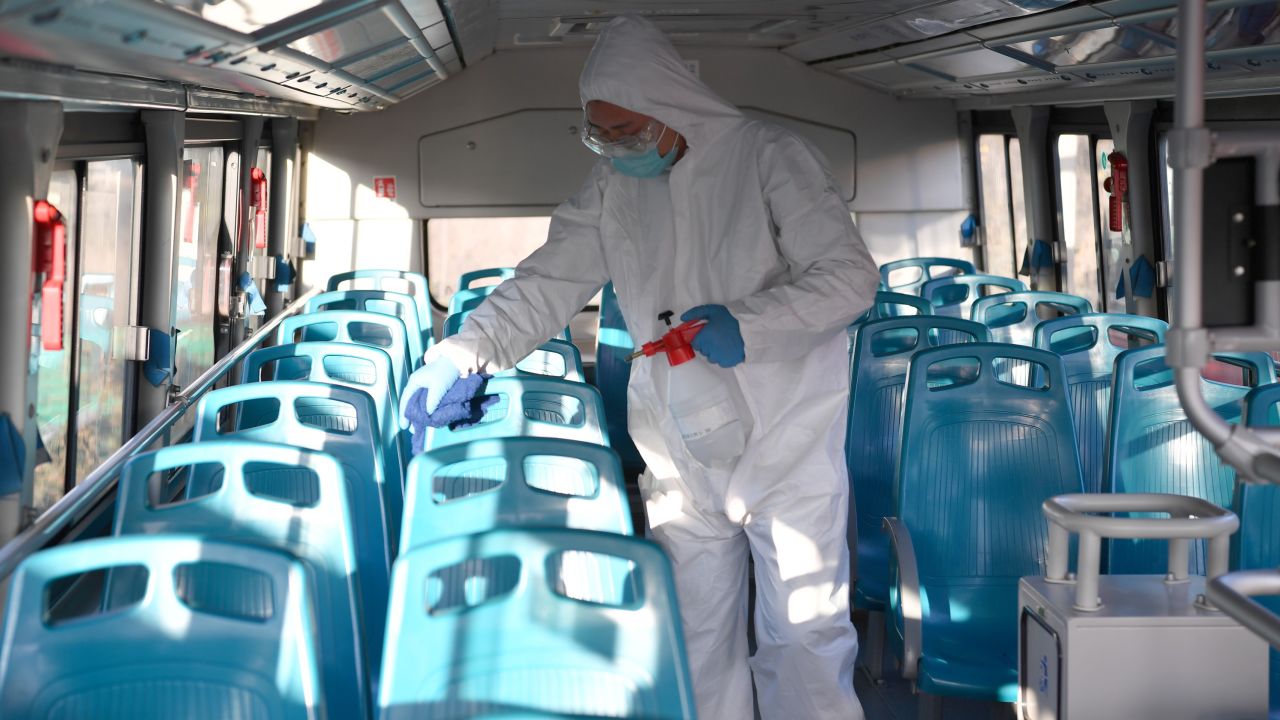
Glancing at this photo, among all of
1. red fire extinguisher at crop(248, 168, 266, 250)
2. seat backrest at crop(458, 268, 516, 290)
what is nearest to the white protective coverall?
seat backrest at crop(458, 268, 516, 290)

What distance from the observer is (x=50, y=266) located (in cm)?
305

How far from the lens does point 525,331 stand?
3.06 metres

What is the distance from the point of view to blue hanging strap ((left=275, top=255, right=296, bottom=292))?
754 centimetres

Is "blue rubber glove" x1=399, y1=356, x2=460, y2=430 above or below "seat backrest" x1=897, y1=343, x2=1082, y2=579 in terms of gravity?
above

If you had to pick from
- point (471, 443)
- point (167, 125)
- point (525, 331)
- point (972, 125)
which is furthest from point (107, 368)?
point (972, 125)

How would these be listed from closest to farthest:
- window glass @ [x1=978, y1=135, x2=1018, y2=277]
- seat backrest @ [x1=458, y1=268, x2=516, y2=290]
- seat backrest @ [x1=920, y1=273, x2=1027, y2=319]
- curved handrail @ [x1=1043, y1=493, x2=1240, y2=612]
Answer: curved handrail @ [x1=1043, y1=493, x2=1240, y2=612] < seat backrest @ [x1=920, y1=273, x2=1027, y2=319] < seat backrest @ [x1=458, y1=268, x2=516, y2=290] < window glass @ [x1=978, y1=135, x2=1018, y2=277]

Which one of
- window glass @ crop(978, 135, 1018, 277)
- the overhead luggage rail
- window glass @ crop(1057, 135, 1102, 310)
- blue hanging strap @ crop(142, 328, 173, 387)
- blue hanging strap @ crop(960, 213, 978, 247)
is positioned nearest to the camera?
the overhead luggage rail

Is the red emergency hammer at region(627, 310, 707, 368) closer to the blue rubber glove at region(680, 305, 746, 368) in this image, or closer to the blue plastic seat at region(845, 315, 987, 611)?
the blue rubber glove at region(680, 305, 746, 368)

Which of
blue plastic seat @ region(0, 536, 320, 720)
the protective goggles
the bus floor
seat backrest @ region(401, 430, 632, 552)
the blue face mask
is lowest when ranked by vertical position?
the bus floor

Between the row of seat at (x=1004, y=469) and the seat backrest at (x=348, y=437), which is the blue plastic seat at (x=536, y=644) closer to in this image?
the seat backrest at (x=348, y=437)

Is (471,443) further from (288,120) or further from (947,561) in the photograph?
(288,120)

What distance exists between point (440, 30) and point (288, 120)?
2.78 m

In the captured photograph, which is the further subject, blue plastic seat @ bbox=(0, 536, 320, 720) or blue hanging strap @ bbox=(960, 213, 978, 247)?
blue hanging strap @ bbox=(960, 213, 978, 247)

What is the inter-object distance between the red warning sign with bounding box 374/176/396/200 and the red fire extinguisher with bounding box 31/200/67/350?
4.98m
